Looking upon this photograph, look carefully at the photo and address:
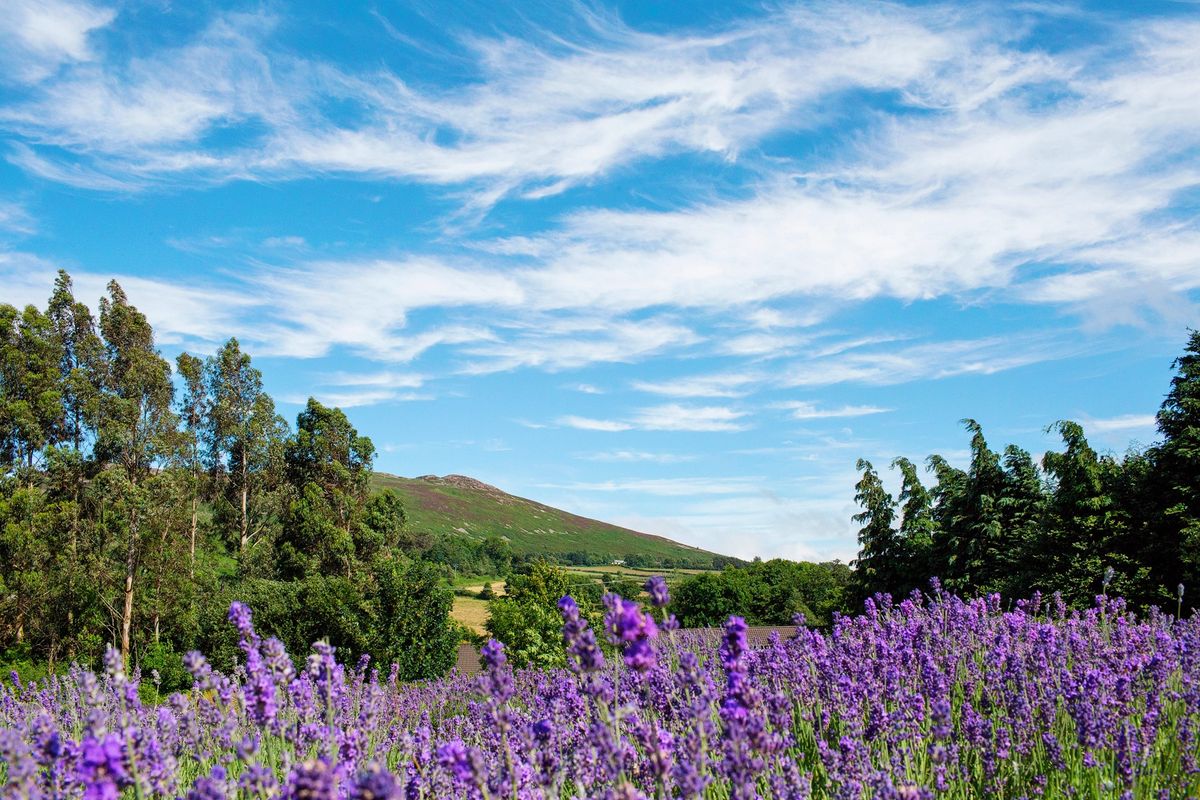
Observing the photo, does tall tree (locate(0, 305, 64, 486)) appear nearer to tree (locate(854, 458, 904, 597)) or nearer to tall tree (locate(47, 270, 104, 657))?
tall tree (locate(47, 270, 104, 657))

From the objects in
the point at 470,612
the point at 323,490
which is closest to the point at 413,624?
the point at 323,490

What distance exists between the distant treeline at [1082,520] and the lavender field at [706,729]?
30.8 feet

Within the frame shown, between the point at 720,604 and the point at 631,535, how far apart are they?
338 feet

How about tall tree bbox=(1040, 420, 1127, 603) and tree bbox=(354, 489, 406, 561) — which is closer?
tall tree bbox=(1040, 420, 1127, 603)

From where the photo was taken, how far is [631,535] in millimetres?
147875

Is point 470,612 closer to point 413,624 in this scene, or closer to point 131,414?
point 131,414

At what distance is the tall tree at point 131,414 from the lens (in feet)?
79.4

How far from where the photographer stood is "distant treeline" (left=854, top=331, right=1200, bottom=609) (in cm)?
1484

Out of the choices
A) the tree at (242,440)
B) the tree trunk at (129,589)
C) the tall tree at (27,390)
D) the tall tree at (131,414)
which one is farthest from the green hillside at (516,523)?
the tree trunk at (129,589)

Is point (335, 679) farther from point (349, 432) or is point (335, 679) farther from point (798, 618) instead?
point (349, 432)

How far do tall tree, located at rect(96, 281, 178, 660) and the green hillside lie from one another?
8226 centimetres

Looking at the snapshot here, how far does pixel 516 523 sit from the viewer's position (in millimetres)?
137250

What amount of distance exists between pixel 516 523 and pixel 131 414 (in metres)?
111

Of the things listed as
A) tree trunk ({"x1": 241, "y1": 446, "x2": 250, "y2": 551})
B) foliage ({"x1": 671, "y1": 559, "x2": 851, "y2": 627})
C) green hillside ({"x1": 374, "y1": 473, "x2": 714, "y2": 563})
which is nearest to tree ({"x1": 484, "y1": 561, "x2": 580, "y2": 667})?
tree trunk ({"x1": 241, "y1": 446, "x2": 250, "y2": 551})
